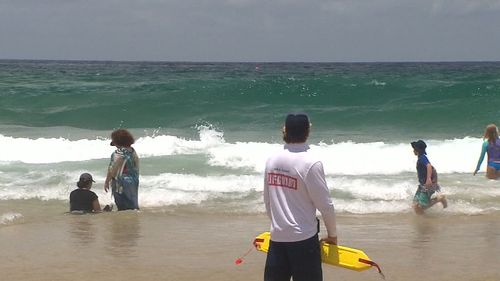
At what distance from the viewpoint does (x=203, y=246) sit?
7840 mm

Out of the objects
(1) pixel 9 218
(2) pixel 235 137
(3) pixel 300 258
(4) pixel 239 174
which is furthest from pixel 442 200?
(2) pixel 235 137

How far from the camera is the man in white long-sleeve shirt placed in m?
4.48

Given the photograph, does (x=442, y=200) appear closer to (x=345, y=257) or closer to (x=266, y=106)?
(x=345, y=257)

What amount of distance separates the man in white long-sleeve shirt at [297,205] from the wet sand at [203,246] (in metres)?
1.98

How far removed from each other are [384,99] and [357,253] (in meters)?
25.1

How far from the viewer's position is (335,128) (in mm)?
23359

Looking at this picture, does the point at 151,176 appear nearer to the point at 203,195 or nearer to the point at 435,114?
the point at 203,195

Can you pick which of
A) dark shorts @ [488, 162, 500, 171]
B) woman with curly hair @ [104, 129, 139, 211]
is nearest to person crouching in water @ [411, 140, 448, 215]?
dark shorts @ [488, 162, 500, 171]

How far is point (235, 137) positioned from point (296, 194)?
1649 centimetres

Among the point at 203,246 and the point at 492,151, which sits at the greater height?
the point at 492,151

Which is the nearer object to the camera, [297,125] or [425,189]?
[297,125]

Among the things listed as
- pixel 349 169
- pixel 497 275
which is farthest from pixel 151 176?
pixel 497 275

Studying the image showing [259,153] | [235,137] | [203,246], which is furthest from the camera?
[235,137]

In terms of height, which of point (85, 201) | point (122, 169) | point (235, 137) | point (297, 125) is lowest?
point (85, 201)
